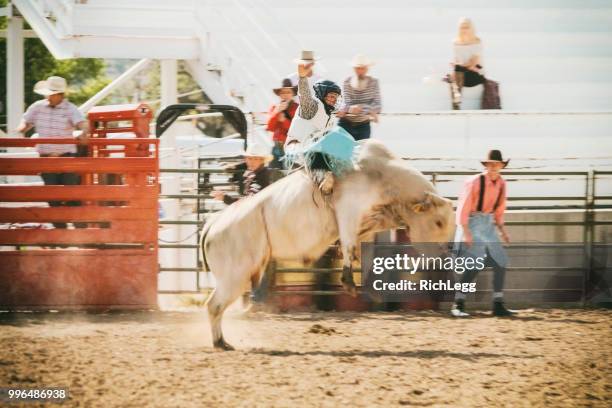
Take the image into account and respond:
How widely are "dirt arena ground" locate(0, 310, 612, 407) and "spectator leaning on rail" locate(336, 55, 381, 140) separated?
68.1 inches

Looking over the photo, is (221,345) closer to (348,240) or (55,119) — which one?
(348,240)

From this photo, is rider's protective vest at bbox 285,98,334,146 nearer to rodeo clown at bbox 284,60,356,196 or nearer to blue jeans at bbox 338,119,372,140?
rodeo clown at bbox 284,60,356,196

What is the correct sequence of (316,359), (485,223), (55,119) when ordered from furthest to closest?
1. (55,119)
2. (485,223)
3. (316,359)

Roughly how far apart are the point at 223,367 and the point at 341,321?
7.18 feet

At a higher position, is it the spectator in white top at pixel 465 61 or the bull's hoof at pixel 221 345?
the spectator in white top at pixel 465 61

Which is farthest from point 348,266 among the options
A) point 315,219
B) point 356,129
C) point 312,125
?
point 356,129

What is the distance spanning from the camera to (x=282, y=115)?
8.99 metres

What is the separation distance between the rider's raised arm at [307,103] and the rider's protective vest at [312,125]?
0.09 feet

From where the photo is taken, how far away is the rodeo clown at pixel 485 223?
8.52 m

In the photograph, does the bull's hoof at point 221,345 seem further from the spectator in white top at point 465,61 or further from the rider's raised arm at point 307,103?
the spectator in white top at point 465,61

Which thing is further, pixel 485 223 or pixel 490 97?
pixel 490 97

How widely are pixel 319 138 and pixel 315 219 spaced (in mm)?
652

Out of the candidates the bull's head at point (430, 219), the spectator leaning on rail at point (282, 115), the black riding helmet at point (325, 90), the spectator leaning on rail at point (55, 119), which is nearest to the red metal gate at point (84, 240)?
the spectator leaning on rail at point (55, 119)

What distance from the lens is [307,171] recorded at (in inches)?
289
